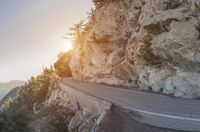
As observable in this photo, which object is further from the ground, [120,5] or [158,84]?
[120,5]

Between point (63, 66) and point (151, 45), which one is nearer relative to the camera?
point (151, 45)

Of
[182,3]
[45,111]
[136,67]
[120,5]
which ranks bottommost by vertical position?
[45,111]

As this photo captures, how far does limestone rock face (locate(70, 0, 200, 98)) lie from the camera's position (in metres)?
22.8

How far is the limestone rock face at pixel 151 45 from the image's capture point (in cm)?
2281

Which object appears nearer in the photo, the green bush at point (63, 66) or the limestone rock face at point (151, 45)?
the limestone rock face at point (151, 45)

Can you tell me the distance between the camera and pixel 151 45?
2691cm

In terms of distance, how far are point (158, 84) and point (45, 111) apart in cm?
925

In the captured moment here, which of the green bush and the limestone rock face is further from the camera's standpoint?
the green bush

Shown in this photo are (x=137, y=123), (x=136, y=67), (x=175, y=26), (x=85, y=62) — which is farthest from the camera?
(x=85, y=62)

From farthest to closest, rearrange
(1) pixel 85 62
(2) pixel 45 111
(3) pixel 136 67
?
1. (1) pixel 85 62
2. (3) pixel 136 67
3. (2) pixel 45 111

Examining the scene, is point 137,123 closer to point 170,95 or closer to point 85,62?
point 170,95

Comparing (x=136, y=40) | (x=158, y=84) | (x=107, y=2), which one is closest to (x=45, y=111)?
(x=158, y=84)

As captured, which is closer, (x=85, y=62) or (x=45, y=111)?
(x=45, y=111)

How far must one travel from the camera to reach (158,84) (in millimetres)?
25500
